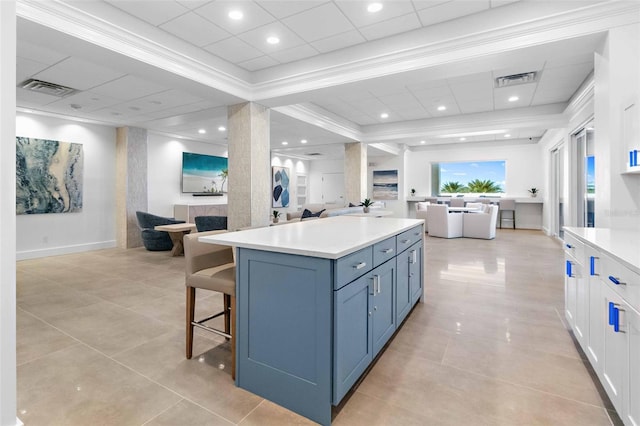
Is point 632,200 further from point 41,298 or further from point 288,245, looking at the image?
point 41,298

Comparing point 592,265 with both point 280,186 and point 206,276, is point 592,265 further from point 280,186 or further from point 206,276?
point 280,186

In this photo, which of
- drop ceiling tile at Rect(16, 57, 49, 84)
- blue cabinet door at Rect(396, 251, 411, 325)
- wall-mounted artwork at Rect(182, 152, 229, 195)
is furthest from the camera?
wall-mounted artwork at Rect(182, 152, 229, 195)

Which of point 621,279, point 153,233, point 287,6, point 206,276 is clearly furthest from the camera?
point 153,233

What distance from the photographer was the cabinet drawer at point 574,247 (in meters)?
2.22

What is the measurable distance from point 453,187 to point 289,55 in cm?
920

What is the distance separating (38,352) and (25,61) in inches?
140

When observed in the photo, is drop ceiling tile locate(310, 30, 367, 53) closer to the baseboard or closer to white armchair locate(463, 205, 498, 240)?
white armchair locate(463, 205, 498, 240)

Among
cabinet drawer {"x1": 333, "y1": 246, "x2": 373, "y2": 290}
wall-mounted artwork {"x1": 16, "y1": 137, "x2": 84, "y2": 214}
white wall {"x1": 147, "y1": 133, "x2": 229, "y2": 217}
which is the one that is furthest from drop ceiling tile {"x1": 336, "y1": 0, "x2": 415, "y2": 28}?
white wall {"x1": 147, "y1": 133, "x2": 229, "y2": 217}

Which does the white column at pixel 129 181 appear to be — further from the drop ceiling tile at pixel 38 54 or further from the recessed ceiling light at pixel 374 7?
the recessed ceiling light at pixel 374 7

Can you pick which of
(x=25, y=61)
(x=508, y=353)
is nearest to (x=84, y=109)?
(x=25, y=61)

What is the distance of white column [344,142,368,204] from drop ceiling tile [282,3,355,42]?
523 cm

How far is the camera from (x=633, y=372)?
1393 mm

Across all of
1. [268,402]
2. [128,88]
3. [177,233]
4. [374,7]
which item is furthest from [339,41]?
[177,233]

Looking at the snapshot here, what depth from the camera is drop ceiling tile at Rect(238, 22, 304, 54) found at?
3469 millimetres
